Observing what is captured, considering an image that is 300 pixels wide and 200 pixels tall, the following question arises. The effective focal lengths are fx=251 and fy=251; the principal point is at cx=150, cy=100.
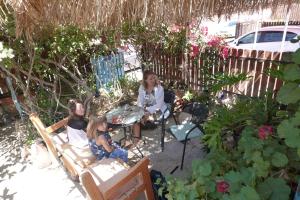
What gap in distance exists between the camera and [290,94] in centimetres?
200

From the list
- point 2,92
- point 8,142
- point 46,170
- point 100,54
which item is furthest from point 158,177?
point 2,92

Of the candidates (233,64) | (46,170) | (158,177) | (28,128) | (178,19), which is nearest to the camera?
(178,19)

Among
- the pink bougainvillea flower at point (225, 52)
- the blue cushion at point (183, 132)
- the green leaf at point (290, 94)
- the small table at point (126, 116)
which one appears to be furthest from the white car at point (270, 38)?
the green leaf at point (290, 94)

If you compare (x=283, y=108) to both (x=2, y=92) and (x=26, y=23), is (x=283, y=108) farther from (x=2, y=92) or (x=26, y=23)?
(x=2, y=92)

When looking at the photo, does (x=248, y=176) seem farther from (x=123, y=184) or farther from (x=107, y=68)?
(x=107, y=68)

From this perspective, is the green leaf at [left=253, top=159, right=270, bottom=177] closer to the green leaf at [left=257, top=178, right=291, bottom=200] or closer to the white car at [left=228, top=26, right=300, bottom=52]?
the green leaf at [left=257, top=178, right=291, bottom=200]

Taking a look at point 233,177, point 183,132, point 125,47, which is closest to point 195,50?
point 125,47

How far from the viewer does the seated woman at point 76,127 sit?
11.9ft

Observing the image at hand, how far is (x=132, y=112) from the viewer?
175 inches

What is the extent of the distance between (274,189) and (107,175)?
1.81 m

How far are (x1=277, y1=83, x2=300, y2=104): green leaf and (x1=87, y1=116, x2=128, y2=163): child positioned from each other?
2.18m

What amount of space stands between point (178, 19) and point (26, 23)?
1.44 meters

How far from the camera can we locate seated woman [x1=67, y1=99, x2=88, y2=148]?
143 inches

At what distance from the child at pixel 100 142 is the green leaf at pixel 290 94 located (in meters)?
2.18
